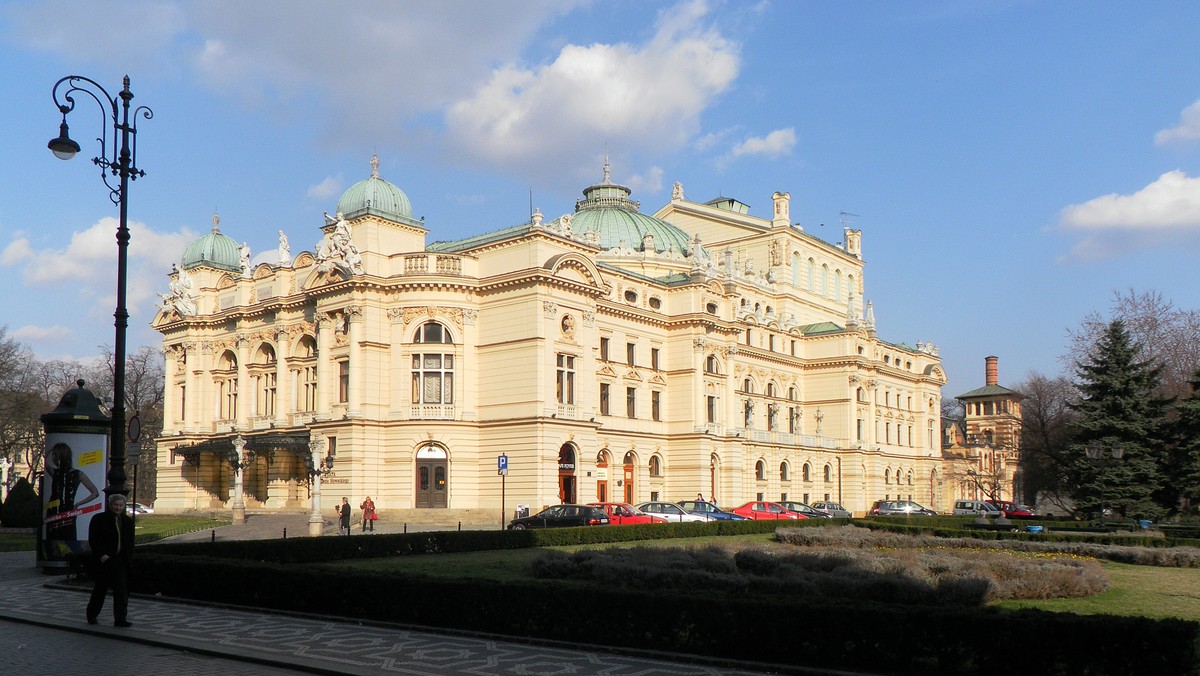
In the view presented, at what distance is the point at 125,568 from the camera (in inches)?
690

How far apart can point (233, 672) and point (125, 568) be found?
491cm

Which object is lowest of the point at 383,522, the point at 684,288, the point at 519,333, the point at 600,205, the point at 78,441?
the point at 383,522

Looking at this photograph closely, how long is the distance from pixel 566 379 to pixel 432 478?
9372mm

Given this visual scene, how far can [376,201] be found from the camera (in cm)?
5878

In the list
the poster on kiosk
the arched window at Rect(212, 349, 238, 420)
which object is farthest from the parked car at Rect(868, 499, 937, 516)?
the poster on kiosk

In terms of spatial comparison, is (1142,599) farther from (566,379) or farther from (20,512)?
(20,512)

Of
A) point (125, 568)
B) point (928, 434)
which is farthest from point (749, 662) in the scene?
point (928, 434)

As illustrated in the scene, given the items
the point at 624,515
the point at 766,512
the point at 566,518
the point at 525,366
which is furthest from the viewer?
the point at 766,512

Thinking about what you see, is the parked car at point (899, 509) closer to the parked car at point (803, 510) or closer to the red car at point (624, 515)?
the parked car at point (803, 510)

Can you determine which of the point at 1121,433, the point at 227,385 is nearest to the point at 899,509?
the point at 1121,433

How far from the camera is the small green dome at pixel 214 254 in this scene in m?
72.9

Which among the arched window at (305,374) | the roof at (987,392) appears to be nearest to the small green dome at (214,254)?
the arched window at (305,374)

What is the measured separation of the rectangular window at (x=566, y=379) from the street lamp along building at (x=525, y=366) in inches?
5.3

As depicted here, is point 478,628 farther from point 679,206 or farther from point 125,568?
point 679,206
